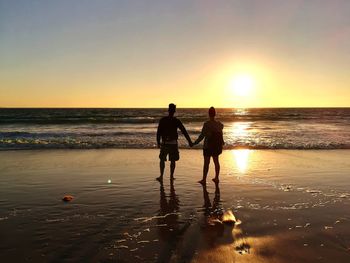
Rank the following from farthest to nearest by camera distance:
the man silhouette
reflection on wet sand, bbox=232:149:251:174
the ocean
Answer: the ocean
reflection on wet sand, bbox=232:149:251:174
the man silhouette

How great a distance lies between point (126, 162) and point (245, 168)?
13.9 feet

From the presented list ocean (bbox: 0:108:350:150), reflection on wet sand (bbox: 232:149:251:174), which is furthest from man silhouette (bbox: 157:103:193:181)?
ocean (bbox: 0:108:350:150)

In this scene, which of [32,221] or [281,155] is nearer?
[32,221]

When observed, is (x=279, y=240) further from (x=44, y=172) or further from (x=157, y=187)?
(x=44, y=172)

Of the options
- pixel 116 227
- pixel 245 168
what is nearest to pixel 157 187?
pixel 116 227

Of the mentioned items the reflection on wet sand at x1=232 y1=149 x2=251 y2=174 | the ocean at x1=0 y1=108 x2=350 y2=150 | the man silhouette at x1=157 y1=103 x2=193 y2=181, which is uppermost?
the man silhouette at x1=157 y1=103 x2=193 y2=181

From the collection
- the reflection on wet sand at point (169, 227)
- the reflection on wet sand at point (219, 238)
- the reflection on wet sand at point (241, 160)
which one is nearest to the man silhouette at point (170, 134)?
the reflection on wet sand at point (169, 227)

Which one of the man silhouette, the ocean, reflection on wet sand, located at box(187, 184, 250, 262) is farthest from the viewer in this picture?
the ocean

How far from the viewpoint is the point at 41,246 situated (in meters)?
4.84

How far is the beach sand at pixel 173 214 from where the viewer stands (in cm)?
465

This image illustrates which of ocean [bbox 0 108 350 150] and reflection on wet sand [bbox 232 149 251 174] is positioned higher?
ocean [bbox 0 108 350 150]

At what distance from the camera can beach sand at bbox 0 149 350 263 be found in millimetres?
4652

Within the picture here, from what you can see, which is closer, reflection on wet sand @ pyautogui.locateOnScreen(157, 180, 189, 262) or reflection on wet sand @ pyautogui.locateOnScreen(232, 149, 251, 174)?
reflection on wet sand @ pyautogui.locateOnScreen(157, 180, 189, 262)

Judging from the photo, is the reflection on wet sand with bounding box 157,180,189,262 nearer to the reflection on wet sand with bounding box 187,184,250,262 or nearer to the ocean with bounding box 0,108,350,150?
the reflection on wet sand with bounding box 187,184,250,262
